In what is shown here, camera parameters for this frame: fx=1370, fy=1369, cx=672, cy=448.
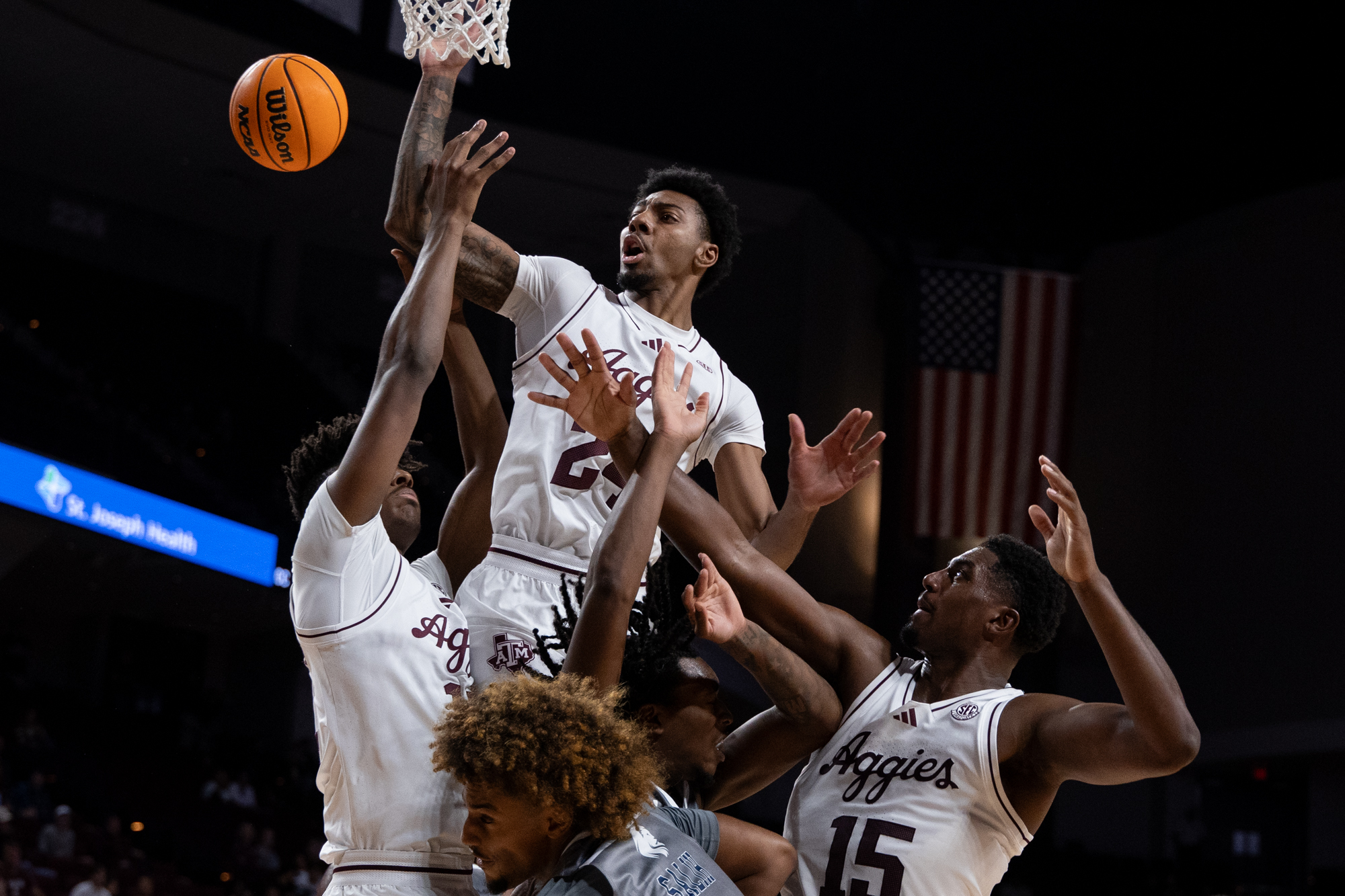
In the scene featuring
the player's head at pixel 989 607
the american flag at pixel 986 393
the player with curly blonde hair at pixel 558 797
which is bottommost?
the player with curly blonde hair at pixel 558 797

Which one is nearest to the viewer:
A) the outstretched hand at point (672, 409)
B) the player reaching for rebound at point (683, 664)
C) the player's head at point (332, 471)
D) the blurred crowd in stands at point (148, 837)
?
the player reaching for rebound at point (683, 664)

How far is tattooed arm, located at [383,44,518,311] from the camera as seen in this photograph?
12.1 ft

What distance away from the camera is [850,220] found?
15281 millimetres

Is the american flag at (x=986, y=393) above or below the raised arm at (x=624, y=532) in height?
above

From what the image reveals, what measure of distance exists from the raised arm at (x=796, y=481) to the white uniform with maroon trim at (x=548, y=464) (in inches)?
6.4

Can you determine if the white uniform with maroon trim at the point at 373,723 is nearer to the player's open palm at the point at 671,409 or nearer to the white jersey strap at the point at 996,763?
the player's open palm at the point at 671,409

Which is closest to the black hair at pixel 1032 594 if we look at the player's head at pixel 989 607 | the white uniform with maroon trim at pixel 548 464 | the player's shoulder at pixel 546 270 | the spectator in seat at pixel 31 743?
the player's head at pixel 989 607

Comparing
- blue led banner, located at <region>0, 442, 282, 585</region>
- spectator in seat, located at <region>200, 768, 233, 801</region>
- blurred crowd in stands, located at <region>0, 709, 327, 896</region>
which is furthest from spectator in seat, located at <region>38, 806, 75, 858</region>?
blue led banner, located at <region>0, 442, 282, 585</region>

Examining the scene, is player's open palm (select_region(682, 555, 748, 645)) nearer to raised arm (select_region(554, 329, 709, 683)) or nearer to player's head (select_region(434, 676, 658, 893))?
raised arm (select_region(554, 329, 709, 683))

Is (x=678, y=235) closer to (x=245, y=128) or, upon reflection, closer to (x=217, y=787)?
(x=245, y=128)

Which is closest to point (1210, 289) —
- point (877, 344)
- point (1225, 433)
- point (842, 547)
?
point (1225, 433)

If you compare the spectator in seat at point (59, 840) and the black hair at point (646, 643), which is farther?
the spectator in seat at point (59, 840)

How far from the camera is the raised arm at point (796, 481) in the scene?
3.97 m

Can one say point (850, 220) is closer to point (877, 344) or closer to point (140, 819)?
point (877, 344)
